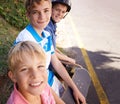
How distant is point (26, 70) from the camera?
8.17ft

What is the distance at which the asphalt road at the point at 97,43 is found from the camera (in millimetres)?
6207

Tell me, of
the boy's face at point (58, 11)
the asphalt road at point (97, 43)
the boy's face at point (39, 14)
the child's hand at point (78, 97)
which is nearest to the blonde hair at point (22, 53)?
the boy's face at point (39, 14)

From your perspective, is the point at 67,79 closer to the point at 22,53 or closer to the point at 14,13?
the point at 22,53

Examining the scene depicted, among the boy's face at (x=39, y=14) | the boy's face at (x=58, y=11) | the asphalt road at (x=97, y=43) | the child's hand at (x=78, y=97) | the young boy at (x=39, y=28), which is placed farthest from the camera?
the asphalt road at (x=97, y=43)

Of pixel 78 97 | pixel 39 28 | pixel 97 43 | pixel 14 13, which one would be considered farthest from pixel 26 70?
pixel 97 43

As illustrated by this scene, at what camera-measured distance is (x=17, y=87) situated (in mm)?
2660

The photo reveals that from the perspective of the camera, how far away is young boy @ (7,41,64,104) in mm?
2461

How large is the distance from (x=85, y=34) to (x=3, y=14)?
9.94 ft

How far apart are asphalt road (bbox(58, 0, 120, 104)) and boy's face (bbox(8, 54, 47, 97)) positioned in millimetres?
3170

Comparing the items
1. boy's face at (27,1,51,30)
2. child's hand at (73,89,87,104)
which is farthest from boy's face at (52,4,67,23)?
child's hand at (73,89,87,104)

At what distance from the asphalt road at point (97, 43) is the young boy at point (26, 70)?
3162 millimetres

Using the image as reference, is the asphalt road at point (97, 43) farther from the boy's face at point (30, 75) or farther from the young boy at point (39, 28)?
the boy's face at point (30, 75)

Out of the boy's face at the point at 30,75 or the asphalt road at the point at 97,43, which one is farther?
the asphalt road at the point at 97,43

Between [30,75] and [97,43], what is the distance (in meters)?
6.84
